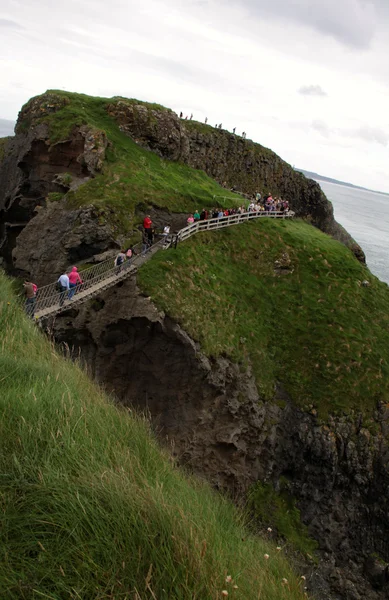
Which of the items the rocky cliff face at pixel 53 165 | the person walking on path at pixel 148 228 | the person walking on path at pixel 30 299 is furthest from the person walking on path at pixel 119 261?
the person walking on path at pixel 30 299

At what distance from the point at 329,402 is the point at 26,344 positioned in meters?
20.7

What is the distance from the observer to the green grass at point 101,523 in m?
6.23

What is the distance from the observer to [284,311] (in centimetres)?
3344

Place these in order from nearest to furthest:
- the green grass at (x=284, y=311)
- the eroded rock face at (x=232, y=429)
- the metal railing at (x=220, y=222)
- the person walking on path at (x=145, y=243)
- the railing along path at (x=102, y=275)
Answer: the railing along path at (x=102, y=275) → the eroded rock face at (x=232, y=429) → the green grass at (x=284, y=311) → the person walking on path at (x=145, y=243) → the metal railing at (x=220, y=222)

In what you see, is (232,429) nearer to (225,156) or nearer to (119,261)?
(119,261)

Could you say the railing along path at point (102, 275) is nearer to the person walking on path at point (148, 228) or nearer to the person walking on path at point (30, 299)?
the person walking on path at point (30, 299)

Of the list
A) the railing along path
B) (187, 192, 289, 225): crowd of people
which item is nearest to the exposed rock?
the railing along path

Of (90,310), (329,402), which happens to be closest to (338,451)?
(329,402)

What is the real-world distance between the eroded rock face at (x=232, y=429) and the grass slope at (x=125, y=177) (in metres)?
7.96

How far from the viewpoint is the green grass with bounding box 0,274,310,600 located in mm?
6227

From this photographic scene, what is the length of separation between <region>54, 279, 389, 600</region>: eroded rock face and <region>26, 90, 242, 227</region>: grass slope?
7.96 meters

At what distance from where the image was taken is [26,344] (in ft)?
44.8

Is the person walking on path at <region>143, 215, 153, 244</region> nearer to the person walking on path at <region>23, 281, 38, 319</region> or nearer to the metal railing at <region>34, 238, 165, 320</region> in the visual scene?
the metal railing at <region>34, 238, 165, 320</region>

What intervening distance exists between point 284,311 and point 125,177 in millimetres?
15179
